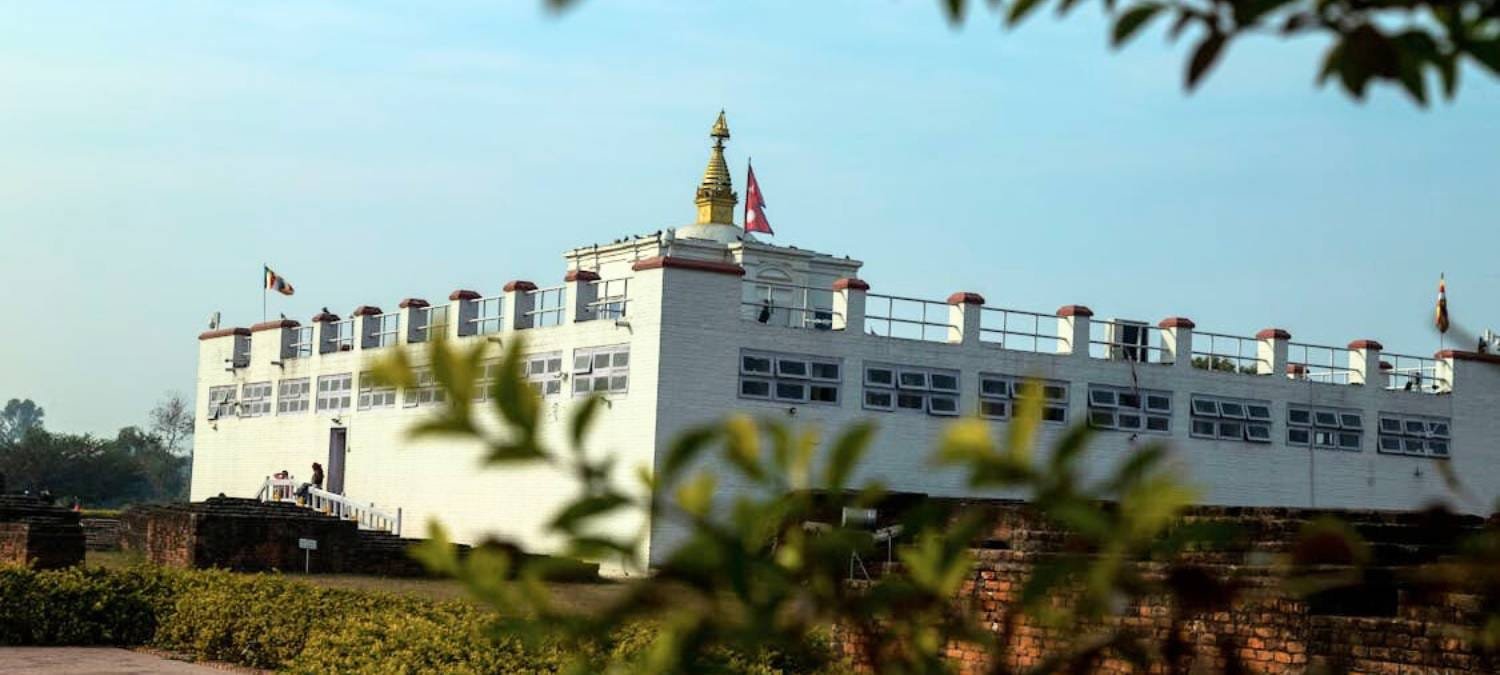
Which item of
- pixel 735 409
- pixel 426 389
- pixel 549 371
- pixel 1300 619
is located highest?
pixel 549 371

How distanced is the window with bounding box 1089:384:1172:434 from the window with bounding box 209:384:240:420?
20.6 meters

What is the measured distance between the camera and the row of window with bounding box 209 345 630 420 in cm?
3086

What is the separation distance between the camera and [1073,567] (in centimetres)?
186

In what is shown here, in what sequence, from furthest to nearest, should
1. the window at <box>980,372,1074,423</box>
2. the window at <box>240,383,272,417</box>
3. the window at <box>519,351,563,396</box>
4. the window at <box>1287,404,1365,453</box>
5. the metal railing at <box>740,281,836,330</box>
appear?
the window at <box>240,383,272,417</box>, the window at <box>1287,404,1365,453</box>, the window at <box>980,372,1074,423</box>, the window at <box>519,351,563,396</box>, the metal railing at <box>740,281,836,330</box>

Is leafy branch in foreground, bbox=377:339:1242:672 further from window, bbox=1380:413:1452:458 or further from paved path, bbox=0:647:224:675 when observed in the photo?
window, bbox=1380:413:1452:458

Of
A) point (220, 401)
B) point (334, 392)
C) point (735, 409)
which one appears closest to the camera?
point (735, 409)

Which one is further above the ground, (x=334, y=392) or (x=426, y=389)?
(x=334, y=392)

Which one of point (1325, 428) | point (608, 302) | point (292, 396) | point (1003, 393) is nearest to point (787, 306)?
point (608, 302)

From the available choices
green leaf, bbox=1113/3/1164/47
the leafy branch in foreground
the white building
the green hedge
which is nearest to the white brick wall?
the white building

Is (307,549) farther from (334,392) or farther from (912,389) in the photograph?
(912,389)

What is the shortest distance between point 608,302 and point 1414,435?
16.4 meters

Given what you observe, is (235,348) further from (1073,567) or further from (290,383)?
(1073,567)

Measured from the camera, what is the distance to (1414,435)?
37.2 metres

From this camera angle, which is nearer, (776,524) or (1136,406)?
(776,524)
